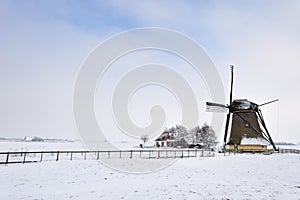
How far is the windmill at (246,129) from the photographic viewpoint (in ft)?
124

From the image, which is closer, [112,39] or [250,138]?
[112,39]

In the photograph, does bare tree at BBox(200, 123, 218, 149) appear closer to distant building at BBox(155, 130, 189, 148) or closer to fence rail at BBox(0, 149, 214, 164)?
distant building at BBox(155, 130, 189, 148)

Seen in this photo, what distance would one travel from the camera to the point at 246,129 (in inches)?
1523

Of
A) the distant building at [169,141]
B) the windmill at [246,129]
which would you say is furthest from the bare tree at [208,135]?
the windmill at [246,129]

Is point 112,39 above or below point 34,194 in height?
above

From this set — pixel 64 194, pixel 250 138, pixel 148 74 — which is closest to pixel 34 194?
pixel 64 194

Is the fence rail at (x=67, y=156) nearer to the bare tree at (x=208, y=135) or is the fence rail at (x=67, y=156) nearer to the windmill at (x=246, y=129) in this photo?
the windmill at (x=246, y=129)

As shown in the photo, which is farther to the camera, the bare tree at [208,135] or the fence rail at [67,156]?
the bare tree at [208,135]

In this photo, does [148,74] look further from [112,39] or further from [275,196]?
[275,196]

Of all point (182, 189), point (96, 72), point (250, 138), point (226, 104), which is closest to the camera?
point (182, 189)

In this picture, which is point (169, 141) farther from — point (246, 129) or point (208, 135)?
point (246, 129)

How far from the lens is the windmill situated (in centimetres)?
3778

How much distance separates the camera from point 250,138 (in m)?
38.2

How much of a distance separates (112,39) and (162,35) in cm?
563
